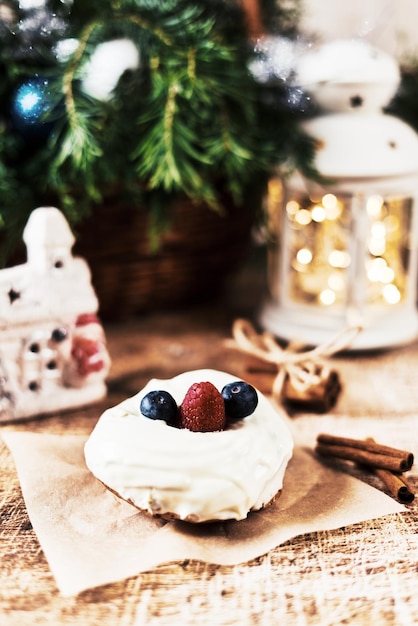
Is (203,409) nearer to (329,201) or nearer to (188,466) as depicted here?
(188,466)

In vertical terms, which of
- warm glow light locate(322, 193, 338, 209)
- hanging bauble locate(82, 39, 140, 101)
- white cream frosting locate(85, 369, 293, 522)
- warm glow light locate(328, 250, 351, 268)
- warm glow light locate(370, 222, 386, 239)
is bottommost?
white cream frosting locate(85, 369, 293, 522)

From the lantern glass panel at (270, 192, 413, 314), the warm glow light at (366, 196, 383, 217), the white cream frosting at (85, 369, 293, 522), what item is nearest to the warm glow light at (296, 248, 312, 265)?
the lantern glass panel at (270, 192, 413, 314)

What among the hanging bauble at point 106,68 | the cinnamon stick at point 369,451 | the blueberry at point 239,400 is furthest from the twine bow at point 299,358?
the hanging bauble at point 106,68

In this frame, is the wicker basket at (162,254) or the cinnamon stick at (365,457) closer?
the cinnamon stick at (365,457)

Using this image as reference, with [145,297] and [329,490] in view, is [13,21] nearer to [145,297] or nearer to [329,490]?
[145,297]

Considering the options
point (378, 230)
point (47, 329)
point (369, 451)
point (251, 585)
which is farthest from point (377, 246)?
point (251, 585)

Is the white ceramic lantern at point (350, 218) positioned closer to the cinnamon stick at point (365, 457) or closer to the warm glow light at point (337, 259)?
the warm glow light at point (337, 259)

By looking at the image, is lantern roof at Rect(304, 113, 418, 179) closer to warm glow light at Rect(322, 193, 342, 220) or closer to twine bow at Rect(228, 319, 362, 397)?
warm glow light at Rect(322, 193, 342, 220)
